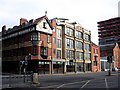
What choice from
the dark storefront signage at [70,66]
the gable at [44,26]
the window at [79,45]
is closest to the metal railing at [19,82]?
→ the gable at [44,26]

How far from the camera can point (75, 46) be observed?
54594 millimetres

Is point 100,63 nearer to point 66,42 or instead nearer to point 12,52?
point 66,42

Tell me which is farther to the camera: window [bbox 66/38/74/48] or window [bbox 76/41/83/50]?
window [bbox 76/41/83/50]

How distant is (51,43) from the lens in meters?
44.5

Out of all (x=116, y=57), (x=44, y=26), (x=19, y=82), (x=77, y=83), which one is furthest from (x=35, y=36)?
(x=116, y=57)

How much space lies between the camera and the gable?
41166 millimetres

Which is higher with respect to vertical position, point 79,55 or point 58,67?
point 79,55

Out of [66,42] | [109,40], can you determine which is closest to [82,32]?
[66,42]

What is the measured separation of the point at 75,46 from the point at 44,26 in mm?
16270

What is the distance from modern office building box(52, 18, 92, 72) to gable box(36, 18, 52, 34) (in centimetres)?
461

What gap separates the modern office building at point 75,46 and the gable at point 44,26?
15.1 feet

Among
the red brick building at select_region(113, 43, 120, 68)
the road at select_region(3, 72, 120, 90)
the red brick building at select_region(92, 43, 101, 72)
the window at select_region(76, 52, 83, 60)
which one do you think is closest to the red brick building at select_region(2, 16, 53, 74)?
the window at select_region(76, 52, 83, 60)

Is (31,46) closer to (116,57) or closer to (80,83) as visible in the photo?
(80,83)

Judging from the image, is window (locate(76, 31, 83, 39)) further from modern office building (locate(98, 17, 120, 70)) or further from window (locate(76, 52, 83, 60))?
modern office building (locate(98, 17, 120, 70))
